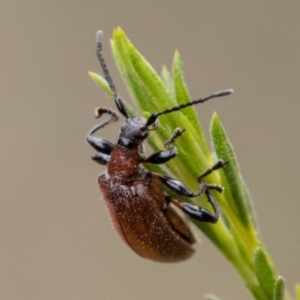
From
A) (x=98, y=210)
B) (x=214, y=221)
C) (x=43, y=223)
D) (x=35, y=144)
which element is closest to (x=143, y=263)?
(x=98, y=210)

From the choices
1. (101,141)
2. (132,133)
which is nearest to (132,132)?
(132,133)

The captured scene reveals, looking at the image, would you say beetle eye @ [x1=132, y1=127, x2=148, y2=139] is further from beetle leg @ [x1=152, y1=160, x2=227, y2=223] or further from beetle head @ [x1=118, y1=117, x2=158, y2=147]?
beetle leg @ [x1=152, y1=160, x2=227, y2=223]

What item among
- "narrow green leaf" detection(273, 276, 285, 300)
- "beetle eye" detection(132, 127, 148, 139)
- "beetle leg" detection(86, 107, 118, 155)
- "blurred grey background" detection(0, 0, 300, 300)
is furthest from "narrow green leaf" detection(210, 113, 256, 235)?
"blurred grey background" detection(0, 0, 300, 300)

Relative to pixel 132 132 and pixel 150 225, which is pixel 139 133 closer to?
pixel 132 132

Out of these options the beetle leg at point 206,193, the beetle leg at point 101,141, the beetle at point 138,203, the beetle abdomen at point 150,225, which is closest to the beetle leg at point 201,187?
the beetle leg at point 206,193

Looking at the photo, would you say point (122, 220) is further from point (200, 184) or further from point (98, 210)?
point (98, 210)


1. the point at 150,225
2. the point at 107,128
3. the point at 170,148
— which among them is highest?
the point at 107,128
